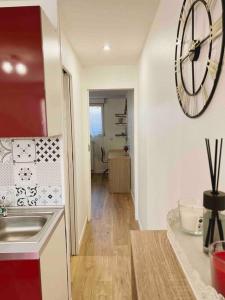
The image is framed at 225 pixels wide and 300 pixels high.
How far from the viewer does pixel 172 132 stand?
170 cm

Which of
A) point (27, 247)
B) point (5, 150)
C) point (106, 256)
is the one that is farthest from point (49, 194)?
point (106, 256)

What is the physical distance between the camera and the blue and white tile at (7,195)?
6.72 feet

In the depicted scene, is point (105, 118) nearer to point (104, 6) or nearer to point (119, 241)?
point (119, 241)

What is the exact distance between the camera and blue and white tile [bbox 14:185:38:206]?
2.05 metres

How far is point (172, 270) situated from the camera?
36.4 inches

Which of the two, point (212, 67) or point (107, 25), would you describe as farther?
point (107, 25)

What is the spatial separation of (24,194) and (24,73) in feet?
3.24

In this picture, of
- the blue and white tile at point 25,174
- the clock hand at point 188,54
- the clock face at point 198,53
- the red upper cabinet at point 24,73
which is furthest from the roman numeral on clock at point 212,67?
the blue and white tile at point 25,174

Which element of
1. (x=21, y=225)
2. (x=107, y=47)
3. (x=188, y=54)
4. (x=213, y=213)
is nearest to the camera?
(x=213, y=213)

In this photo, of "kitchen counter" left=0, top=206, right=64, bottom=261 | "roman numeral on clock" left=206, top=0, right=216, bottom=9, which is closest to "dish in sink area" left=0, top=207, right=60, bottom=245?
"kitchen counter" left=0, top=206, right=64, bottom=261

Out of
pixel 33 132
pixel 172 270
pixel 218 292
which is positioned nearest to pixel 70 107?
pixel 33 132

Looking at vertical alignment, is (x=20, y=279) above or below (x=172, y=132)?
below

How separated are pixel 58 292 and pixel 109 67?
3.23 meters

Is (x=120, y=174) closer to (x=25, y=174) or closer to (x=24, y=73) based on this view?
(x=25, y=174)
